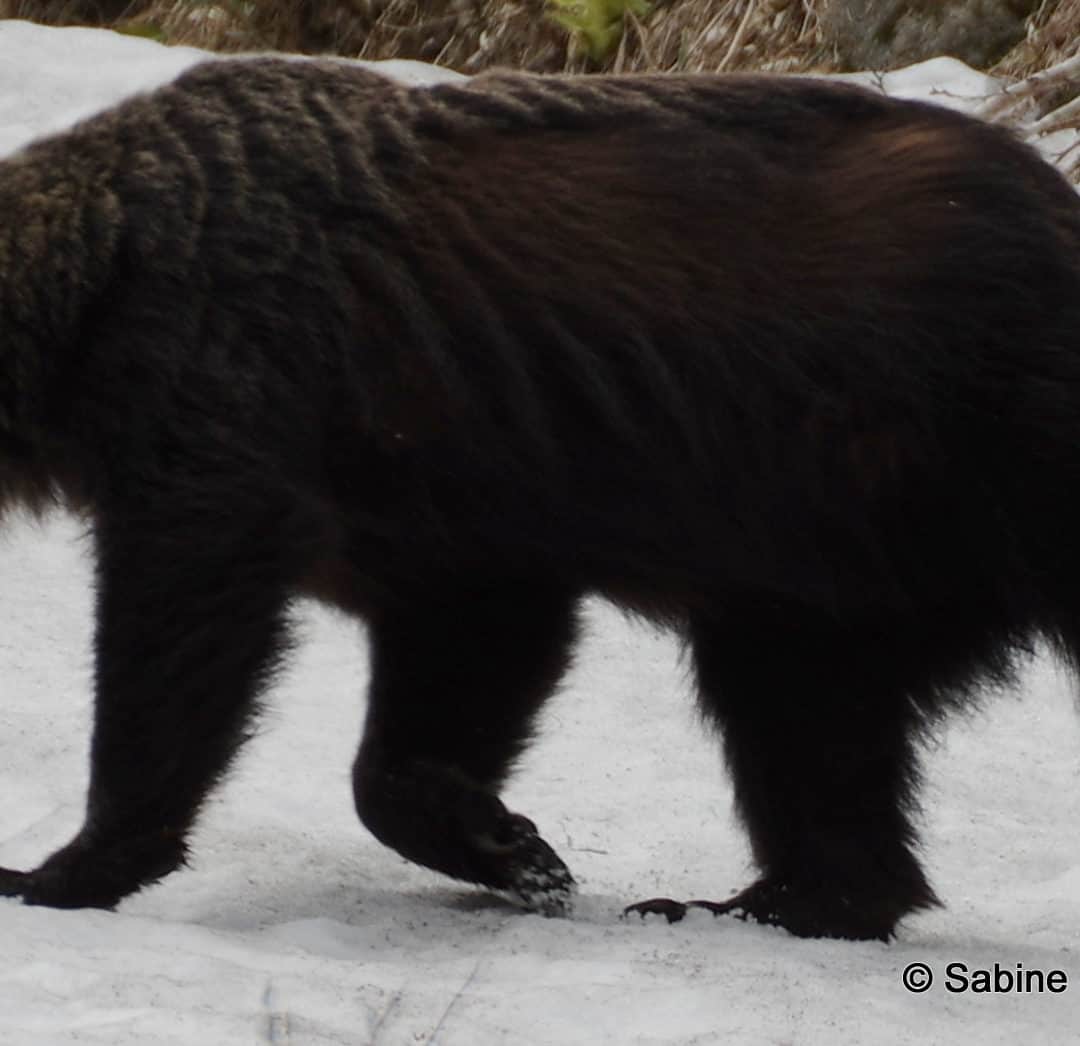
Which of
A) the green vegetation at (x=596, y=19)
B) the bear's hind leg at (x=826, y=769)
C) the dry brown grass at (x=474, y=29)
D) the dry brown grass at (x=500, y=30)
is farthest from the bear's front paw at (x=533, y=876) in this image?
the green vegetation at (x=596, y=19)

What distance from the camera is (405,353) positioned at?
14.9 ft

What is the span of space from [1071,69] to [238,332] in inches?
215

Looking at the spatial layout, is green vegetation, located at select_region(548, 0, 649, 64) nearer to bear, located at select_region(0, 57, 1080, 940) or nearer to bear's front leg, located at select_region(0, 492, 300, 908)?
bear, located at select_region(0, 57, 1080, 940)

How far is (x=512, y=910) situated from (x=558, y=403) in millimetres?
1107

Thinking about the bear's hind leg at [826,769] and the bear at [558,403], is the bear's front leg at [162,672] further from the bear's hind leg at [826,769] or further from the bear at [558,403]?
the bear's hind leg at [826,769]

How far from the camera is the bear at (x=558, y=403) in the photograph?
14.2 ft

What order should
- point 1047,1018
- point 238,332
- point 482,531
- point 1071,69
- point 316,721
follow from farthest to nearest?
1. point 1071,69
2. point 316,721
3. point 482,531
4. point 238,332
5. point 1047,1018

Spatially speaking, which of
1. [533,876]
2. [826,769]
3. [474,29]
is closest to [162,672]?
[533,876]

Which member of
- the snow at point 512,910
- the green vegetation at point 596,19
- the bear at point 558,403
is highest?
the bear at point 558,403

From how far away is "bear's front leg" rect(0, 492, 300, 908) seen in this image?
4.27m

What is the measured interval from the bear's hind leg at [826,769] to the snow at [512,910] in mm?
134

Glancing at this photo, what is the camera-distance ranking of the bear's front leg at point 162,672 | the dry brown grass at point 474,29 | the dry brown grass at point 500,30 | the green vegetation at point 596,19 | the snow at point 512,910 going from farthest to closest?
1. the green vegetation at point 596,19
2. the dry brown grass at point 474,29
3. the dry brown grass at point 500,30
4. the bear's front leg at point 162,672
5. the snow at point 512,910

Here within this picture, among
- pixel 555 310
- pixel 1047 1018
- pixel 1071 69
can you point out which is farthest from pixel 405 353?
pixel 1071 69

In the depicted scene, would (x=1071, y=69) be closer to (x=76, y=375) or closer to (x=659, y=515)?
(x=659, y=515)
